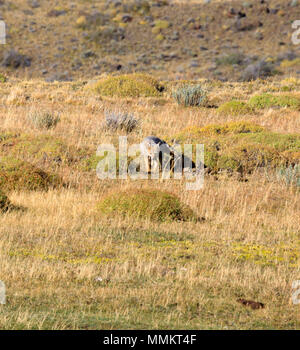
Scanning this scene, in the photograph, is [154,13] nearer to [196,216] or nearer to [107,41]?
[107,41]

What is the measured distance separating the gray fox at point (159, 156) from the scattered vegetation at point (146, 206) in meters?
3.41

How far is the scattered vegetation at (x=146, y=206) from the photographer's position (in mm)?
10227

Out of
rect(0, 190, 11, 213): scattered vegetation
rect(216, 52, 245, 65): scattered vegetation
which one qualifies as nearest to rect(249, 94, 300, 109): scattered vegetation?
rect(0, 190, 11, 213): scattered vegetation

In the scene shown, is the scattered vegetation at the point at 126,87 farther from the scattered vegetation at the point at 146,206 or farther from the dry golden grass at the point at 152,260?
the scattered vegetation at the point at 146,206

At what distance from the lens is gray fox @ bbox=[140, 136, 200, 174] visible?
14.0 m

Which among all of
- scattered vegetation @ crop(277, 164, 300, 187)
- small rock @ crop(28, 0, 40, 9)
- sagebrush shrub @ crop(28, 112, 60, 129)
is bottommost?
scattered vegetation @ crop(277, 164, 300, 187)

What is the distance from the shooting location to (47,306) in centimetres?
641

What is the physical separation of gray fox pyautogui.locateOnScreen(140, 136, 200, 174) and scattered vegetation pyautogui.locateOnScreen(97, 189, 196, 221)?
3.41m

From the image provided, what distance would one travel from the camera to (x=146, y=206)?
10.3m

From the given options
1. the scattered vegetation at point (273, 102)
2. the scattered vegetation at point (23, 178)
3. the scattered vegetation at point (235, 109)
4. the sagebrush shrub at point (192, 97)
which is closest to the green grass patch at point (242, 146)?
the scattered vegetation at point (235, 109)

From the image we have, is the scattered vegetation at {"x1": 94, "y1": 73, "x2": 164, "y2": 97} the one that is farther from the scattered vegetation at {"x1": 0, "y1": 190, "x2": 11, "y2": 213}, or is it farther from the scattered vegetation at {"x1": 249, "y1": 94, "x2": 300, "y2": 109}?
the scattered vegetation at {"x1": 0, "y1": 190, "x2": 11, "y2": 213}

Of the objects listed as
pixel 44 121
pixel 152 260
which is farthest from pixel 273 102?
pixel 152 260

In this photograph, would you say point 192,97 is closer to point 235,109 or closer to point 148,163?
point 235,109

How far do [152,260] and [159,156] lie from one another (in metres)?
6.40
